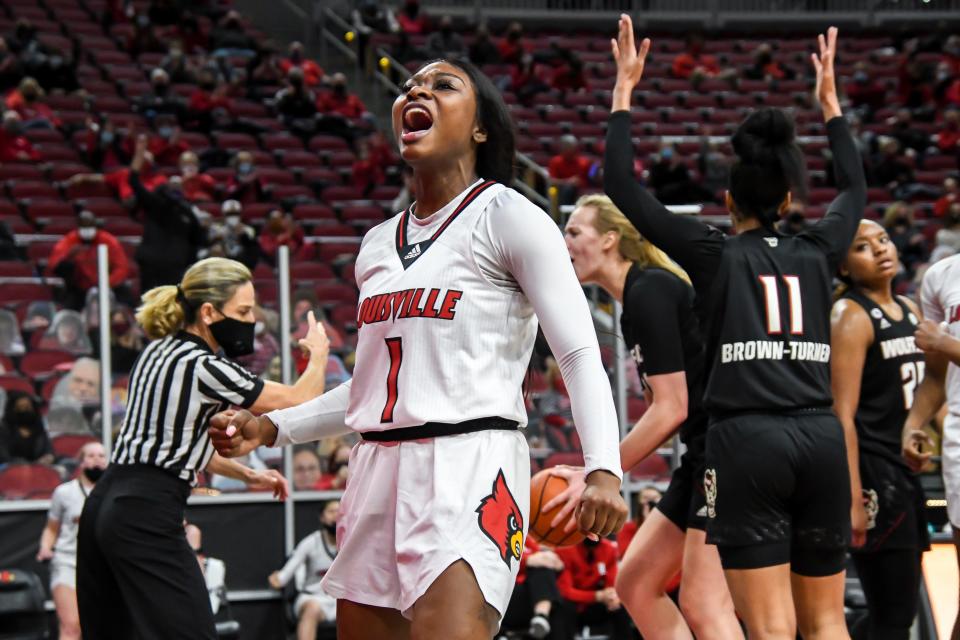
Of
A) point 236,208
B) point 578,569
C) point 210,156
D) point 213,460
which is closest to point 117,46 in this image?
point 210,156

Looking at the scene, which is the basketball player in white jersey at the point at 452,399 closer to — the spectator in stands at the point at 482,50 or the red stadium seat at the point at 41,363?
the red stadium seat at the point at 41,363

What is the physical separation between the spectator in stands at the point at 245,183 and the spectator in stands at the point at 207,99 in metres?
1.62

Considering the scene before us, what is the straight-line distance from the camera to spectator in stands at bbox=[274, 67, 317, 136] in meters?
16.4

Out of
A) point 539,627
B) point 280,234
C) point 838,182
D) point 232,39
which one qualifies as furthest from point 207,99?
point 838,182

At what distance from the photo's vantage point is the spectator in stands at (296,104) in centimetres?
1636

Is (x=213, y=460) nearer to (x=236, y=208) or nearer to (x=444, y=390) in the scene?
(x=444, y=390)

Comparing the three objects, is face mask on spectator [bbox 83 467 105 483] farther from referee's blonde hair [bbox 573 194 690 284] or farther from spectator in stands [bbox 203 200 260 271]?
referee's blonde hair [bbox 573 194 690 284]

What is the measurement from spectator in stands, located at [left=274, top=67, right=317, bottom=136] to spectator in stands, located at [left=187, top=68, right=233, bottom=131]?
690 millimetres

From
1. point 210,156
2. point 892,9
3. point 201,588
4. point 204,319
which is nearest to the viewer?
point 201,588

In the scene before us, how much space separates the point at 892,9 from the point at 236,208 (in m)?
15.8

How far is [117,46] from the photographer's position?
1734 cm

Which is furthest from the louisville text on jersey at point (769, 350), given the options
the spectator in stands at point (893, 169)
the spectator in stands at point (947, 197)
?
the spectator in stands at point (893, 169)

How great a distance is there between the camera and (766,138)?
13.2 ft

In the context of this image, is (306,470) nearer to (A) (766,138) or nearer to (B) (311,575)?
(B) (311,575)
